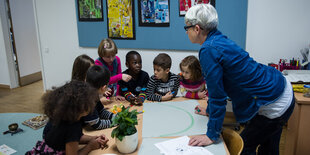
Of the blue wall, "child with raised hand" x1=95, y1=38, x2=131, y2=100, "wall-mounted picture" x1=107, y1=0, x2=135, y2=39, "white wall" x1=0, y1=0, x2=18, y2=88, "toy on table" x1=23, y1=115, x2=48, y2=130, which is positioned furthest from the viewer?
"white wall" x1=0, y1=0, x2=18, y2=88

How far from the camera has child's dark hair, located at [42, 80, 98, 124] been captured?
117 cm

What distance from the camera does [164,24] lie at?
3.25m

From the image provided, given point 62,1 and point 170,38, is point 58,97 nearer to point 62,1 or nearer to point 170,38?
point 170,38

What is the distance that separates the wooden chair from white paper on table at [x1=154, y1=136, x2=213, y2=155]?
0.21 meters

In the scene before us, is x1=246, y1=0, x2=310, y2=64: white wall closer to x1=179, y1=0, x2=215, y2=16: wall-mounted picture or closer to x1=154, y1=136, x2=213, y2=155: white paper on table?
x1=179, y1=0, x2=215, y2=16: wall-mounted picture

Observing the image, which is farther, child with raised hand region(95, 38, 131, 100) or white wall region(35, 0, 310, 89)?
white wall region(35, 0, 310, 89)

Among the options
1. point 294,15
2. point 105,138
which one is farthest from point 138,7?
point 105,138

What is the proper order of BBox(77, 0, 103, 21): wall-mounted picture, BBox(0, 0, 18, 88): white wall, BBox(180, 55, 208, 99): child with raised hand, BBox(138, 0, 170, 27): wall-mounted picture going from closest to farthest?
BBox(180, 55, 208, 99): child with raised hand, BBox(138, 0, 170, 27): wall-mounted picture, BBox(77, 0, 103, 21): wall-mounted picture, BBox(0, 0, 18, 88): white wall

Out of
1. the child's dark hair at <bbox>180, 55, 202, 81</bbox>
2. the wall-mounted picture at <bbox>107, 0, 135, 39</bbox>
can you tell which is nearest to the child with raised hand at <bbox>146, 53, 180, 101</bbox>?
the child's dark hair at <bbox>180, 55, 202, 81</bbox>

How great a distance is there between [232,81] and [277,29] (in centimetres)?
197

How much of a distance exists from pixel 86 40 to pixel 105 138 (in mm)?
2720

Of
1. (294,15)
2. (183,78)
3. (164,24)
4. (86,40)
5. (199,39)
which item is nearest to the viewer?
(199,39)

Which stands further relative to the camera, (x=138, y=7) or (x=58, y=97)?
(x=138, y=7)

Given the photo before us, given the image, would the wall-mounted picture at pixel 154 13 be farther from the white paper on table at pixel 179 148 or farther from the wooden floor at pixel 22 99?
the white paper on table at pixel 179 148
